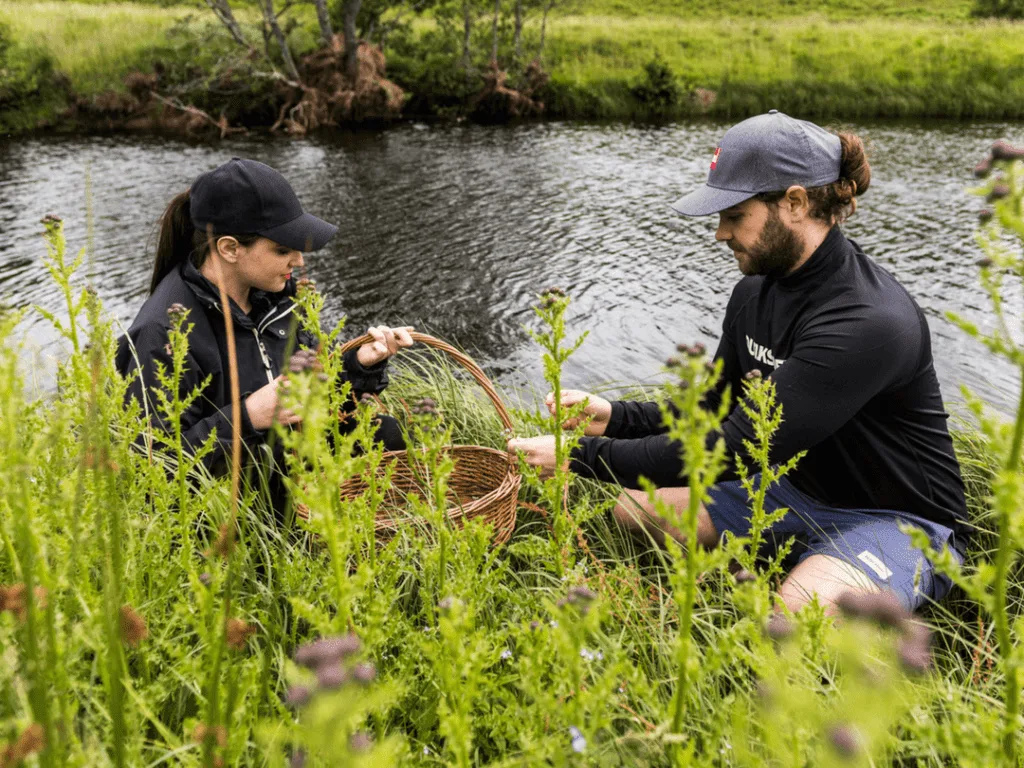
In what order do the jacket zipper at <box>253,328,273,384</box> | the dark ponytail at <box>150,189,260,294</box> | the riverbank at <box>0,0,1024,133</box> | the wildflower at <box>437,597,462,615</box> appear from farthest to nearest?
the riverbank at <box>0,0,1024,133</box>
the jacket zipper at <box>253,328,273,384</box>
the dark ponytail at <box>150,189,260,294</box>
the wildflower at <box>437,597,462,615</box>

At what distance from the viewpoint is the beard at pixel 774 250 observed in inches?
133

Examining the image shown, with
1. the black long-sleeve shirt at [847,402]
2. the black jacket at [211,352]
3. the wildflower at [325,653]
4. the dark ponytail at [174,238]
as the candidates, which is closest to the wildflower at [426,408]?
the wildflower at [325,653]

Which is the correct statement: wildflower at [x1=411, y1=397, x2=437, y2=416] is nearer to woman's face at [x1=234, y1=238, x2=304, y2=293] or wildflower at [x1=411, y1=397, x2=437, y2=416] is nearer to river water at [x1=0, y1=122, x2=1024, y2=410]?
woman's face at [x1=234, y1=238, x2=304, y2=293]

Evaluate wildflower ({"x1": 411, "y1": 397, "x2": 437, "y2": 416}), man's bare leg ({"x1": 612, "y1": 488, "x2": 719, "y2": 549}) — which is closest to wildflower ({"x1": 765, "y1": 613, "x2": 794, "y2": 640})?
wildflower ({"x1": 411, "y1": 397, "x2": 437, "y2": 416})

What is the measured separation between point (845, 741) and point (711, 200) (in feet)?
9.55

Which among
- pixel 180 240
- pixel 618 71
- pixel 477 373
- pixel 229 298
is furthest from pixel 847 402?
pixel 618 71

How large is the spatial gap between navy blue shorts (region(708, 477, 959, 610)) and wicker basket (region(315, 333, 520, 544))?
0.96 m

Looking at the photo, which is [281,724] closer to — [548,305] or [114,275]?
[548,305]

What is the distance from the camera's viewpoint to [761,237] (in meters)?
3.44

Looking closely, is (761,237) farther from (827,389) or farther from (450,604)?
(450,604)

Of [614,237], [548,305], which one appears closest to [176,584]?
[548,305]

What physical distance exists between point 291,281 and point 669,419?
338cm

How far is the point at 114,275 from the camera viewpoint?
10.5 metres

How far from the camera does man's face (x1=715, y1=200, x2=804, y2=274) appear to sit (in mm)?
3393
